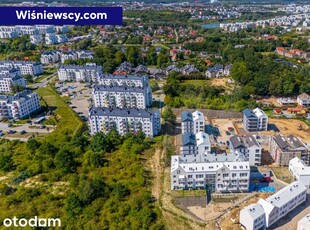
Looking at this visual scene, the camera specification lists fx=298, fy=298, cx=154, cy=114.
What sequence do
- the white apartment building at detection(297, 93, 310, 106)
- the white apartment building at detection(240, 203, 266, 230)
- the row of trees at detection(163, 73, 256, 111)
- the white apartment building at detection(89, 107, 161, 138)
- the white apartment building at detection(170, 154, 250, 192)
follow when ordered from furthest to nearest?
the white apartment building at detection(297, 93, 310, 106) < the row of trees at detection(163, 73, 256, 111) < the white apartment building at detection(89, 107, 161, 138) < the white apartment building at detection(170, 154, 250, 192) < the white apartment building at detection(240, 203, 266, 230)

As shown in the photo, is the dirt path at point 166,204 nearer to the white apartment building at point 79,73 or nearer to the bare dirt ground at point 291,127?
the bare dirt ground at point 291,127

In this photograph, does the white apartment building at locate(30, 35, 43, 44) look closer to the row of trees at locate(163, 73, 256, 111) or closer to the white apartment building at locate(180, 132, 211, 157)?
the row of trees at locate(163, 73, 256, 111)

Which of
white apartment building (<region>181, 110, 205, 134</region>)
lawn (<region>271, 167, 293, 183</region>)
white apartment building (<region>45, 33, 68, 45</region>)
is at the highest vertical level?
white apartment building (<region>45, 33, 68, 45</region>)

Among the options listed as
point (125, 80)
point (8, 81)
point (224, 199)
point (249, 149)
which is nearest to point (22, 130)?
point (8, 81)

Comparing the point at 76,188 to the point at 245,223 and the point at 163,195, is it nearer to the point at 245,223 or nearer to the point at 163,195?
the point at 163,195

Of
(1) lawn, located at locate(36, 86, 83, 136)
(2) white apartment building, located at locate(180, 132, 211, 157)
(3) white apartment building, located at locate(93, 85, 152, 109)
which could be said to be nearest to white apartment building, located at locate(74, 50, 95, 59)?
(1) lawn, located at locate(36, 86, 83, 136)

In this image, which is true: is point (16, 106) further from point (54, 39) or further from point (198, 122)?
point (54, 39)

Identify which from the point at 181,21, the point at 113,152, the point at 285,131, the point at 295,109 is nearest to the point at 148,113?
the point at 113,152
